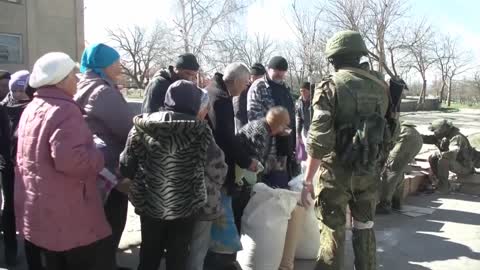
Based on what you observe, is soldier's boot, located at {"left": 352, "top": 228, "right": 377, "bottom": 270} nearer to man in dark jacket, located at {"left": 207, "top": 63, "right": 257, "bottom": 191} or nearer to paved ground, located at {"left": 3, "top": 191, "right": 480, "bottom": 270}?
paved ground, located at {"left": 3, "top": 191, "right": 480, "bottom": 270}

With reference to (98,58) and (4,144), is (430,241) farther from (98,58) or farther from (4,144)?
(4,144)

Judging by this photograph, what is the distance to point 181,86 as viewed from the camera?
9.11 feet

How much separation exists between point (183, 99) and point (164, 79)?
989 mm

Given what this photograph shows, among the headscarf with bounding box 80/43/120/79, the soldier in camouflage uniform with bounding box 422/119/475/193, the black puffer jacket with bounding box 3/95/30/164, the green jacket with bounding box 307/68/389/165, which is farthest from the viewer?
the soldier in camouflage uniform with bounding box 422/119/475/193

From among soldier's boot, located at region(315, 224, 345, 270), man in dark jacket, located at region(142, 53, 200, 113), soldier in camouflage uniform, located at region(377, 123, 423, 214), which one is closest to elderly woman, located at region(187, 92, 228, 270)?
man in dark jacket, located at region(142, 53, 200, 113)

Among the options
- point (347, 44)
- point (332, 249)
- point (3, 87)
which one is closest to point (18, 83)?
point (3, 87)

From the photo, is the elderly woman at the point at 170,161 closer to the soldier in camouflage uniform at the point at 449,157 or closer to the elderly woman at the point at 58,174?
the elderly woman at the point at 58,174

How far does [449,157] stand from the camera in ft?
23.7

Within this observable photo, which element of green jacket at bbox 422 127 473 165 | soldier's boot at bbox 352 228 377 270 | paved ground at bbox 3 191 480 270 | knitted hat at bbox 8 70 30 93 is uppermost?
→ knitted hat at bbox 8 70 30 93

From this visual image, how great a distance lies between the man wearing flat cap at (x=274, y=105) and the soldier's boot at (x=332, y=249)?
697mm

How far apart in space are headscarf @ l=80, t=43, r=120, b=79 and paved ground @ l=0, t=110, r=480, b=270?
172 centimetres

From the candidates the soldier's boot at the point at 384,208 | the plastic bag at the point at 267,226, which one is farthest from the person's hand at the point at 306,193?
the soldier's boot at the point at 384,208

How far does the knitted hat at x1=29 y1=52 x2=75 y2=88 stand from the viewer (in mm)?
2551

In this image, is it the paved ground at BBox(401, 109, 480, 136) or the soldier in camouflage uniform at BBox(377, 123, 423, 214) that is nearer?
the soldier in camouflage uniform at BBox(377, 123, 423, 214)
